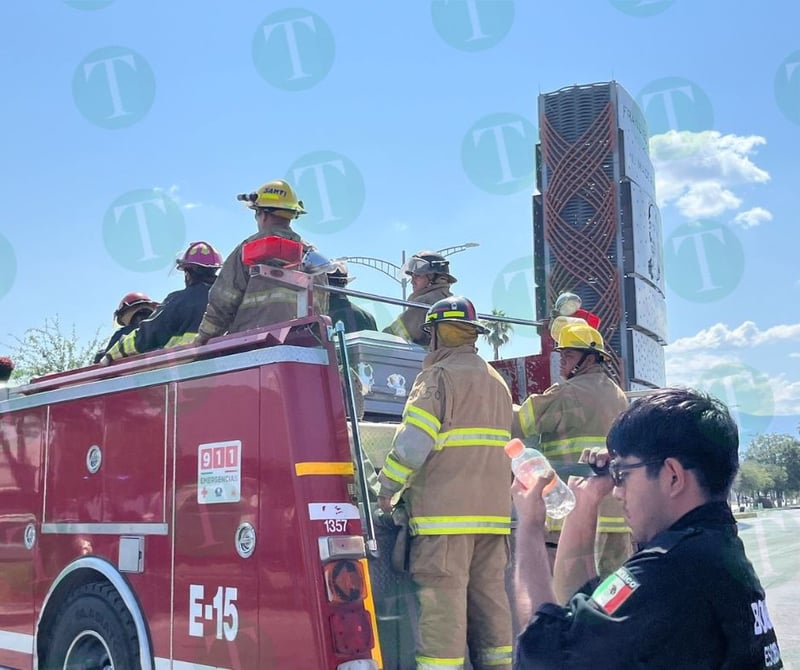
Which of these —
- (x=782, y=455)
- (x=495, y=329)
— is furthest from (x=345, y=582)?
(x=782, y=455)

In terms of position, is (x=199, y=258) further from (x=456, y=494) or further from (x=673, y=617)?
(x=673, y=617)

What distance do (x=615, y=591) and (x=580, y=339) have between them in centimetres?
324

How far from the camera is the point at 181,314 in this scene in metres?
4.95

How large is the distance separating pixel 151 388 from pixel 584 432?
2306mm

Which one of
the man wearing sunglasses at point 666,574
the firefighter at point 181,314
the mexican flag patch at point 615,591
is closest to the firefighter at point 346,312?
the firefighter at point 181,314

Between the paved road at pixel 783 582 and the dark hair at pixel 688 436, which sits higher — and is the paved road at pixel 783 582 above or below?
below

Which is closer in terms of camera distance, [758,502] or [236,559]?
[236,559]

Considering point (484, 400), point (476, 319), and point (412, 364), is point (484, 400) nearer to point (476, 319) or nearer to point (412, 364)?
point (476, 319)

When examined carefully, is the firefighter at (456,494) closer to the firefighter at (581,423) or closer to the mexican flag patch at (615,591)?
the firefighter at (581,423)

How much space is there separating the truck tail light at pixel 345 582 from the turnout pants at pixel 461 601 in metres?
0.47

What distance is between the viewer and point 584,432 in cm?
465

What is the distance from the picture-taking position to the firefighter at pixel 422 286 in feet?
17.2

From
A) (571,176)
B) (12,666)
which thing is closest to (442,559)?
(12,666)

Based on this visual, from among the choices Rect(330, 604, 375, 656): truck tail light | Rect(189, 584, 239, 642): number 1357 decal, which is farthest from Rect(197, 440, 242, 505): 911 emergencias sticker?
Rect(330, 604, 375, 656): truck tail light
